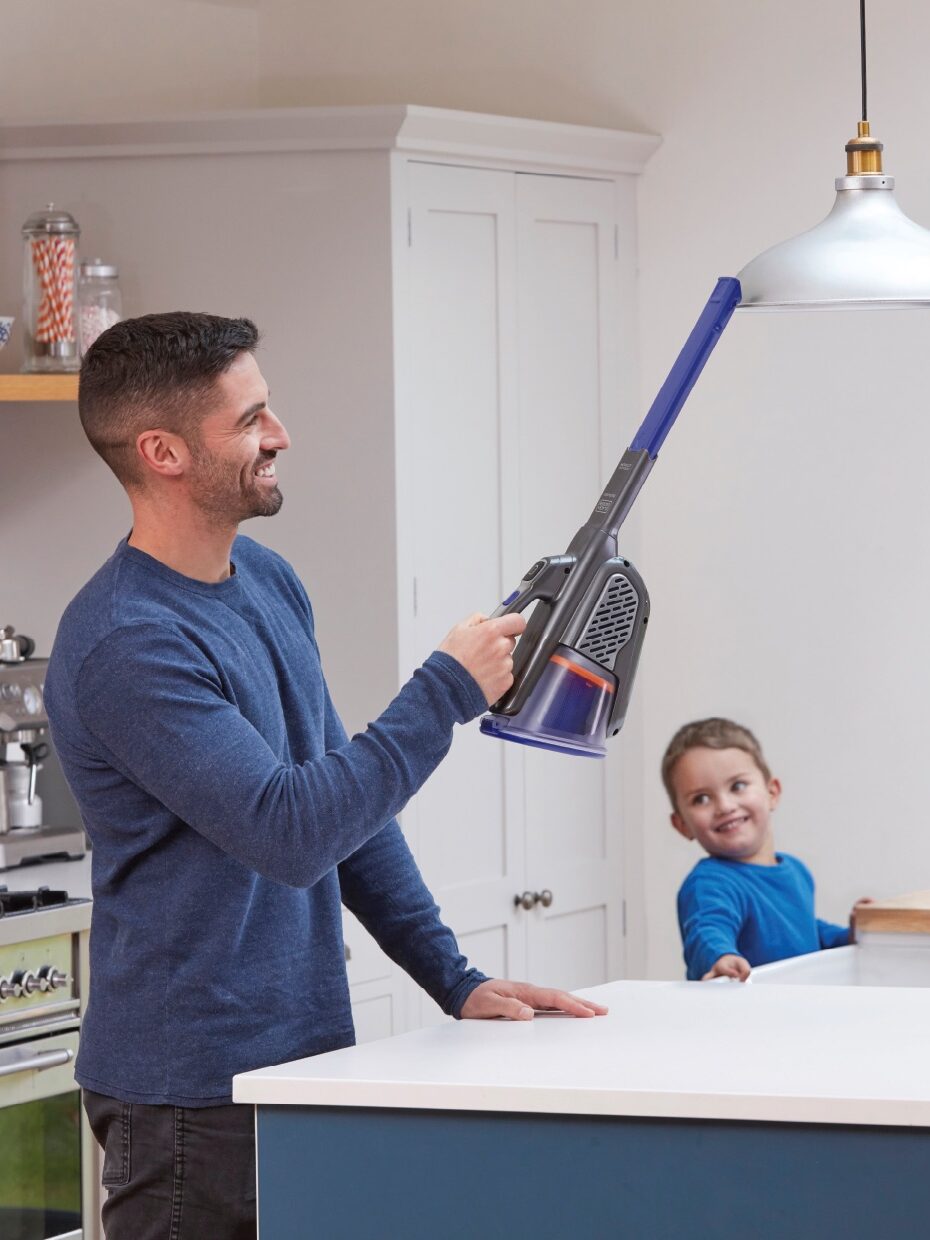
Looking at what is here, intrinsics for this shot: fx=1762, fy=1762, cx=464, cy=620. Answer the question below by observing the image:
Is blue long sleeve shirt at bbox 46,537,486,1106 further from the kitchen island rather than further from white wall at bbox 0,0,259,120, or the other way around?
white wall at bbox 0,0,259,120

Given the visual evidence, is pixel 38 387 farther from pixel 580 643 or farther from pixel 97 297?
pixel 580 643

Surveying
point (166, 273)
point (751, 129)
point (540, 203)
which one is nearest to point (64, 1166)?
point (166, 273)

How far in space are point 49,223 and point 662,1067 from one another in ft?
7.51

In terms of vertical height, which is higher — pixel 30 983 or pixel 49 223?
pixel 49 223

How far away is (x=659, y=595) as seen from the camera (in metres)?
3.71

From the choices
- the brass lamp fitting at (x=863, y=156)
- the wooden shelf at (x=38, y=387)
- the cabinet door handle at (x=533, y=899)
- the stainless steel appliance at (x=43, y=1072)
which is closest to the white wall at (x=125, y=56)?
the wooden shelf at (x=38, y=387)

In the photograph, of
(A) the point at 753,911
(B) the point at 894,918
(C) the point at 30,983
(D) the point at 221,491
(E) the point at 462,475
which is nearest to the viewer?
(D) the point at 221,491

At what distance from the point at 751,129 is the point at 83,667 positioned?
2399 mm

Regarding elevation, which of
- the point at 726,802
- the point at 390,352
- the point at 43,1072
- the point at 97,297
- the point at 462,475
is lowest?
the point at 43,1072

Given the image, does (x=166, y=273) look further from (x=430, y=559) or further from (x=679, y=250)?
(x=679, y=250)

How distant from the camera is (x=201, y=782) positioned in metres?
1.49

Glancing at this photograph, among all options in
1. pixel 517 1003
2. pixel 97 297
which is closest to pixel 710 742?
pixel 517 1003

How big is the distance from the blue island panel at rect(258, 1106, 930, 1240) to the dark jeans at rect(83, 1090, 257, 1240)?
195 mm

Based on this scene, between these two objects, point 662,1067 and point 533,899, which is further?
point 533,899
